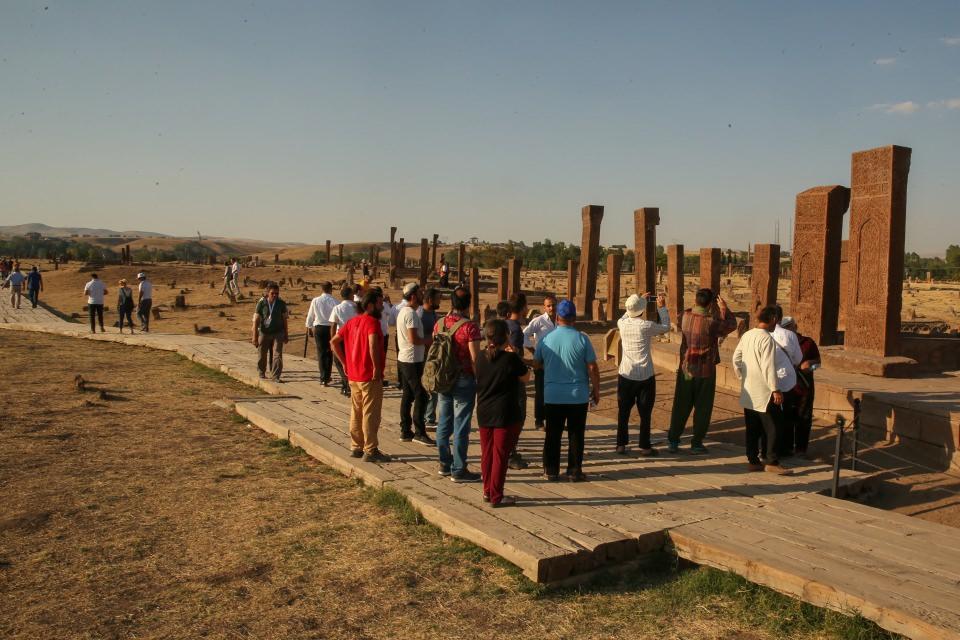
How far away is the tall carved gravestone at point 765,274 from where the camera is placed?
15141 millimetres

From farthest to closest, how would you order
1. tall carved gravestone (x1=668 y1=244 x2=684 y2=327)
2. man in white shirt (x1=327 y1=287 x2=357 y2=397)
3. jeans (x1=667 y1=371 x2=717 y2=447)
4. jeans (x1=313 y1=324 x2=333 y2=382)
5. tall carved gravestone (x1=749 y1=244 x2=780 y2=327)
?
tall carved gravestone (x1=668 y1=244 x2=684 y2=327), tall carved gravestone (x1=749 y1=244 x2=780 y2=327), jeans (x1=313 y1=324 x2=333 y2=382), man in white shirt (x1=327 y1=287 x2=357 y2=397), jeans (x1=667 y1=371 x2=717 y2=447)

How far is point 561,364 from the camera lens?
599 centimetres

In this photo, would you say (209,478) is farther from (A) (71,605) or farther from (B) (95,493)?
(A) (71,605)

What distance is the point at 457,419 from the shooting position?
620 cm

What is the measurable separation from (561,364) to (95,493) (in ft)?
13.6

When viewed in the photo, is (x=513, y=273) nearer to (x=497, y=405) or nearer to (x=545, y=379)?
(x=545, y=379)

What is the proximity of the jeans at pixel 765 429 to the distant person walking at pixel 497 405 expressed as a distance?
94.5 inches

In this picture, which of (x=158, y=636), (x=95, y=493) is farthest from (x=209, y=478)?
(x=158, y=636)

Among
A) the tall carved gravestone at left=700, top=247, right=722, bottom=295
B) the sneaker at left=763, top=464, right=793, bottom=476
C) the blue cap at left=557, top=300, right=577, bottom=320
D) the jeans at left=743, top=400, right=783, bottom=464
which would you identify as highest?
the tall carved gravestone at left=700, top=247, right=722, bottom=295

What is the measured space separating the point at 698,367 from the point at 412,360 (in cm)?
284

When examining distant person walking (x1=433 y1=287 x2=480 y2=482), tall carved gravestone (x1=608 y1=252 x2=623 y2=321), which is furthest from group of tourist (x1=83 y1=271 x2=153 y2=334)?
distant person walking (x1=433 y1=287 x2=480 y2=482)

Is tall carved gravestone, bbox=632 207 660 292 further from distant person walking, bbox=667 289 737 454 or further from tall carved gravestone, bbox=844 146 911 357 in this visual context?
distant person walking, bbox=667 289 737 454

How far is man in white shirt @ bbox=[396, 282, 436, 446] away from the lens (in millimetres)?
7500

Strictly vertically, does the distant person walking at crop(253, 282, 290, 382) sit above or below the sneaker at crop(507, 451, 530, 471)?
above
